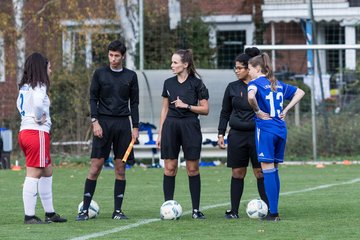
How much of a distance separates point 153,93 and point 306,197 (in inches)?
377

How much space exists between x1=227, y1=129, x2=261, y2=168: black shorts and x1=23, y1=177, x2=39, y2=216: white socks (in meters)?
2.22

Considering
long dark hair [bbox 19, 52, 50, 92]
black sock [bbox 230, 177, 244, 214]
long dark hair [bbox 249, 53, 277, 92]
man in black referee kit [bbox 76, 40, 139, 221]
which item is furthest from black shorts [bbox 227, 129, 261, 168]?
long dark hair [bbox 19, 52, 50, 92]

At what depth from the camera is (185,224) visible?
11.1 meters

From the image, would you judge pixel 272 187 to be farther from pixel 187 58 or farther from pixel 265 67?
pixel 187 58

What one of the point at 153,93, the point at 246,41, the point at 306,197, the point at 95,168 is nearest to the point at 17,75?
the point at 153,93

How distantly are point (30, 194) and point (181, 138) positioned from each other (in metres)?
1.84

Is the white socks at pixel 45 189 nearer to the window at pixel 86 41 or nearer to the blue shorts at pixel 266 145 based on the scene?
the blue shorts at pixel 266 145

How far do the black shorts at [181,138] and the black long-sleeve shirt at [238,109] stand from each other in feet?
1.33

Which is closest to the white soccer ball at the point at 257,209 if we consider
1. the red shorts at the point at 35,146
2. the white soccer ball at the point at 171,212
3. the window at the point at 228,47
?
the white soccer ball at the point at 171,212

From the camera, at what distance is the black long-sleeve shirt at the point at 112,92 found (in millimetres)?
11836

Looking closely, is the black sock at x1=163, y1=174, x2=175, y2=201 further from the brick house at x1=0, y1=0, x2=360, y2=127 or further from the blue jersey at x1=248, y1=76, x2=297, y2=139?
the brick house at x1=0, y1=0, x2=360, y2=127

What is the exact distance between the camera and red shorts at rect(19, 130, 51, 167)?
11.2 m

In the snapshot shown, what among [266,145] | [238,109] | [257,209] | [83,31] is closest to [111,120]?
[238,109]

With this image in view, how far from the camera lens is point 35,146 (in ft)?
36.8
